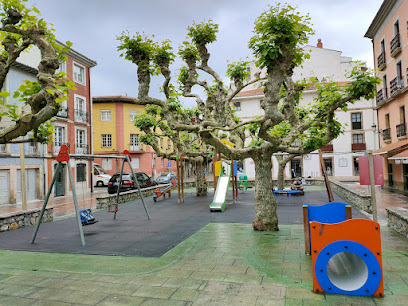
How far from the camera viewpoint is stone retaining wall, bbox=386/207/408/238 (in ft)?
24.8

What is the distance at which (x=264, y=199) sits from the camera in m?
8.64

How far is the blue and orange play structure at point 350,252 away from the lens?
425 centimetres

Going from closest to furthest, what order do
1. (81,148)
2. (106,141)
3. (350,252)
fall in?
(350,252) → (81,148) → (106,141)

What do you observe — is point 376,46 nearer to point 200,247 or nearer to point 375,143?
point 375,143

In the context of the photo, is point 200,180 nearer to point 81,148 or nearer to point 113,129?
point 81,148

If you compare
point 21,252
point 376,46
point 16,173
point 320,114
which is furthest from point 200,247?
point 376,46

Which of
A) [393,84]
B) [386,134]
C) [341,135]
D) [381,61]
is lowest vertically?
[386,134]

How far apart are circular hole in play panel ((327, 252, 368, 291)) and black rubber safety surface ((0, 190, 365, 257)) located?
356 centimetres

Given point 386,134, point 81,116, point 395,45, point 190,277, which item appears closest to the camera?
point 190,277

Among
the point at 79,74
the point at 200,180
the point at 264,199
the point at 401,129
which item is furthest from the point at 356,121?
the point at 264,199

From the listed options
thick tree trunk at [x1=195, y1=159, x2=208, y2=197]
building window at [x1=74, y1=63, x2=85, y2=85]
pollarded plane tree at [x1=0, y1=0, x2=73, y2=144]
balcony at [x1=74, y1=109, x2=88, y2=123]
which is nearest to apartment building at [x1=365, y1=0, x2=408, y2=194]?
thick tree trunk at [x1=195, y1=159, x2=208, y2=197]

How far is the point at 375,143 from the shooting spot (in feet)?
117

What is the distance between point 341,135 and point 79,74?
29855 millimetres

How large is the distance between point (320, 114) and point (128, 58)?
6.63 metres
